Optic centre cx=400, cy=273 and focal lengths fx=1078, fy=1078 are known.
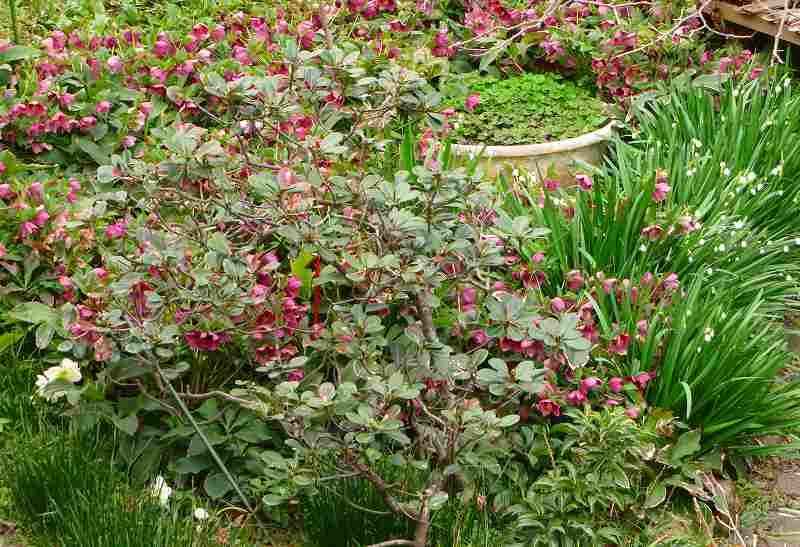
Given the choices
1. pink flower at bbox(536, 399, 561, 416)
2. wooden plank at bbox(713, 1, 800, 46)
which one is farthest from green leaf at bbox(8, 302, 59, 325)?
wooden plank at bbox(713, 1, 800, 46)

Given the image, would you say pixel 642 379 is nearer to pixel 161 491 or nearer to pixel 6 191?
pixel 161 491

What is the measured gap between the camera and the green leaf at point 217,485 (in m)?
3.38

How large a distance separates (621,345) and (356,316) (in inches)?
43.4

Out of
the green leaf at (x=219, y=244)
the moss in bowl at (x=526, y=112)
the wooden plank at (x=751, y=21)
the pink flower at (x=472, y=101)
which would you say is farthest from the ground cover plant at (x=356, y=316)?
the wooden plank at (x=751, y=21)

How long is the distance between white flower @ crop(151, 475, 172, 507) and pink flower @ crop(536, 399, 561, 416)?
48.6 inches

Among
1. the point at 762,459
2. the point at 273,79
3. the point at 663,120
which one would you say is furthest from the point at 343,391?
the point at 663,120

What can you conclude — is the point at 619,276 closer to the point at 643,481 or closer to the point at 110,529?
the point at 643,481

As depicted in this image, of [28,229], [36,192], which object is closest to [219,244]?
[28,229]

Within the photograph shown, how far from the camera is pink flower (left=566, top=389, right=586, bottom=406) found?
363 cm

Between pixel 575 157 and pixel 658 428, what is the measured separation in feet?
6.30

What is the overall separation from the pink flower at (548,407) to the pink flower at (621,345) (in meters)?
0.35

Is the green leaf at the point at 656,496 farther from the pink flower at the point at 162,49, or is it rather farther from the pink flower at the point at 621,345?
the pink flower at the point at 162,49

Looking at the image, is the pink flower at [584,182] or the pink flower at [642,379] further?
the pink flower at [584,182]

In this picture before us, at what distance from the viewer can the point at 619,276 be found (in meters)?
4.14
